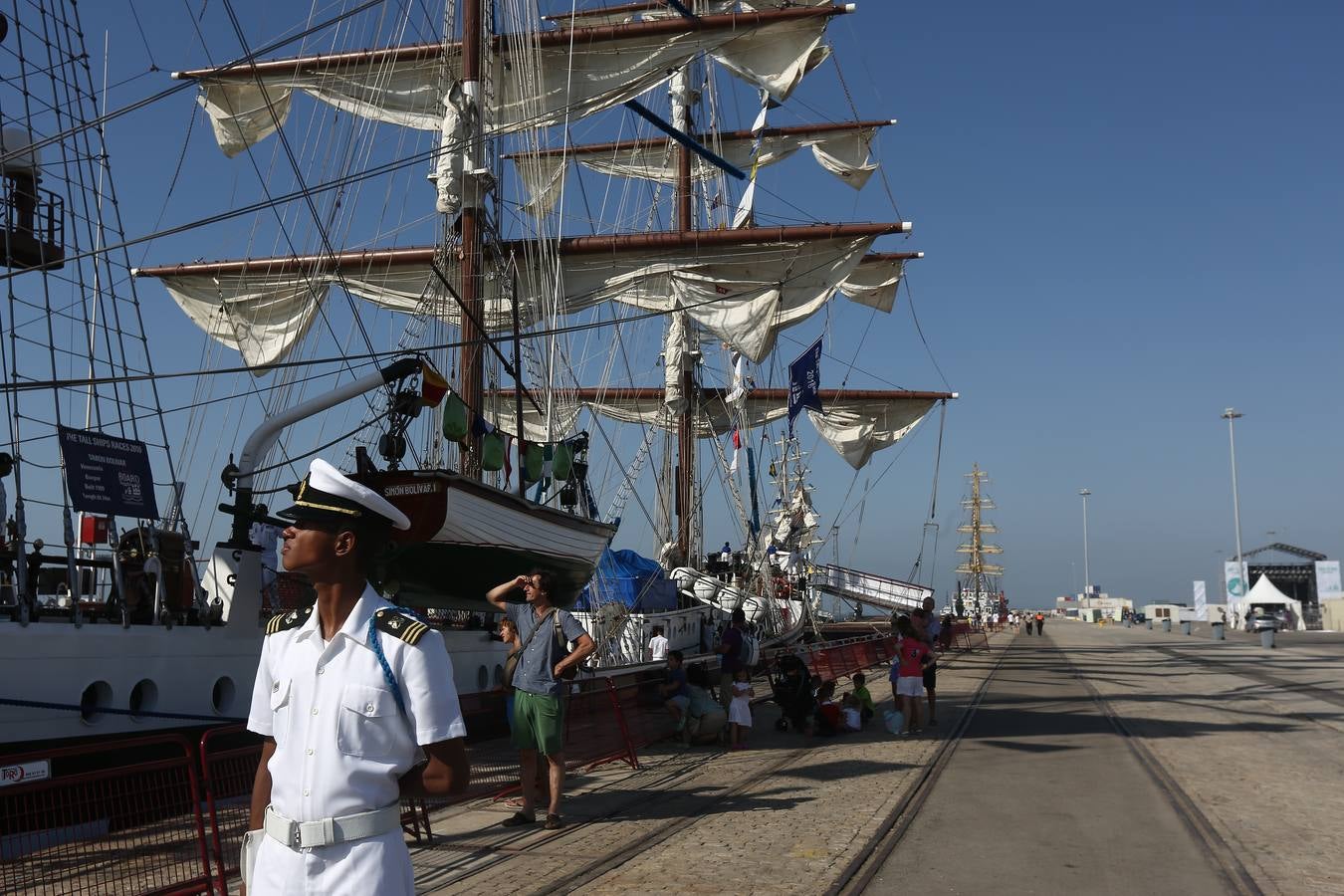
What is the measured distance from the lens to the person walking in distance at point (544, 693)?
802 centimetres

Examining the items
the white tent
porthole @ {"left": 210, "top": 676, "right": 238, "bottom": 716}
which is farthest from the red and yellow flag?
the white tent

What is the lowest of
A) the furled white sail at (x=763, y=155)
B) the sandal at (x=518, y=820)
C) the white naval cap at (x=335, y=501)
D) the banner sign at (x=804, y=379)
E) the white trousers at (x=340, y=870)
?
the sandal at (x=518, y=820)

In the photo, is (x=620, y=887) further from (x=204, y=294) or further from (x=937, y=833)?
(x=204, y=294)

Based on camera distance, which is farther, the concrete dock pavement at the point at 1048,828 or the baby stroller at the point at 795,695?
the baby stroller at the point at 795,695

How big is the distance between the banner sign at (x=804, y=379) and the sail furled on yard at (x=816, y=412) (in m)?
10.8

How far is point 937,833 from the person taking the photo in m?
7.64

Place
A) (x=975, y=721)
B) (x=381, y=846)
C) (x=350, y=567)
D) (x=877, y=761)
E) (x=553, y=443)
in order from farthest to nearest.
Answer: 1. (x=553, y=443)
2. (x=975, y=721)
3. (x=877, y=761)
4. (x=350, y=567)
5. (x=381, y=846)

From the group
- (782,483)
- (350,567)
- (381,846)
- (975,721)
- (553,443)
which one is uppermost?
(782,483)

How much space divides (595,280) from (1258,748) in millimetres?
16726

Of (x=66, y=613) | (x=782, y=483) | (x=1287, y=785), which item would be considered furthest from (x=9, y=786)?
(x=782, y=483)

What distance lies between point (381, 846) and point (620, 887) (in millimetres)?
3689

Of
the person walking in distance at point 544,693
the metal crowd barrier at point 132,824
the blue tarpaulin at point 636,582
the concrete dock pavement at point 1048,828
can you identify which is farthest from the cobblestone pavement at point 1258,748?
the blue tarpaulin at point 636,582

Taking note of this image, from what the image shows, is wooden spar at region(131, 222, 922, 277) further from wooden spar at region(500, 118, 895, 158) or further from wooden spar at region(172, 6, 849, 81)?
wooden spar at region(500, 118, 895, 158)

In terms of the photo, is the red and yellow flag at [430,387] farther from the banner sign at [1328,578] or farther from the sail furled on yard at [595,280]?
the banner sign at [1328,578]
